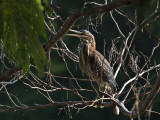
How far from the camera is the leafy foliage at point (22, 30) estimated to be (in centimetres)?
147

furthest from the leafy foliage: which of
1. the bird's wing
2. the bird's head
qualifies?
the bird's wing

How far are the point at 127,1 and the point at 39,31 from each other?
635 mm

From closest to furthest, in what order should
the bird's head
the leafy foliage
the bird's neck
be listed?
the leafy foliage
the bird's head
the bird's neck

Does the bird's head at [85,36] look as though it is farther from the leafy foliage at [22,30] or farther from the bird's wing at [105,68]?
the leafy foliage at [22,30]

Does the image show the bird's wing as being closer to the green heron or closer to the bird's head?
the green heron

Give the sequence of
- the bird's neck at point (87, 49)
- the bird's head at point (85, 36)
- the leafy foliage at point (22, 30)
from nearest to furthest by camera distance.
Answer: the leafy foliage at point (22, 30)
the bird's head at point (85, 36)
the bird's neck at point (87, 49)

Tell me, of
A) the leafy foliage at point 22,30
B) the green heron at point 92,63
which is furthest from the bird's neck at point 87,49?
the leafy foliage at point 22,30

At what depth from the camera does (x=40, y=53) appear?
168 cm

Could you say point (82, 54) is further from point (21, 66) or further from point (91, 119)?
point (91, 119)

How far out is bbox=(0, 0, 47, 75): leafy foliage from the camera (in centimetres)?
147

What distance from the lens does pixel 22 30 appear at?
1.57 m

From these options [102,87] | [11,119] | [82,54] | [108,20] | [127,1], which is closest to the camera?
[127,1]

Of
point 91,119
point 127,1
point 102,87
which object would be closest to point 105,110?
point 91,119

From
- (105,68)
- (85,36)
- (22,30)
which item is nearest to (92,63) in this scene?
(105,68)
